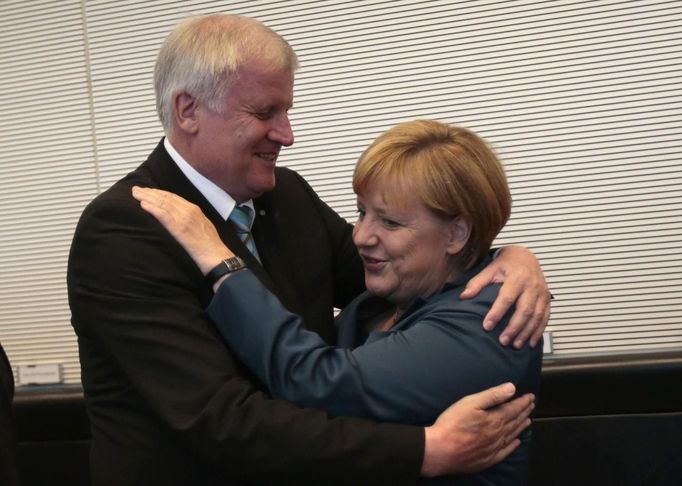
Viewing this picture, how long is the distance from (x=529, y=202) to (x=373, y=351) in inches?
65.2

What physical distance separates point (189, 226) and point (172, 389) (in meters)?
0.30

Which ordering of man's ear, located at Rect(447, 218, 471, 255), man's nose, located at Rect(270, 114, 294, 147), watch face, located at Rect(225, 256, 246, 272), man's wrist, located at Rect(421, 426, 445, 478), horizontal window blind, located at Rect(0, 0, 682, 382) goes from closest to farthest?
1. man's wrist, located at Rect(421, 426, 445, 478)
2. watch face, located at Rect(225, 256, 246, 272)
3. man's ear, located at Rect(447, 218, 471, 255)
4. man's nose, located at Rect(270, 114, 294, 147)
5. horizontal window blind, located at Rect(0, 0, 682, 382)

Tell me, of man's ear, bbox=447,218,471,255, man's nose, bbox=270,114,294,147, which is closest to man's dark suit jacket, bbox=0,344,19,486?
man's nose, bbox=270,114,294,147

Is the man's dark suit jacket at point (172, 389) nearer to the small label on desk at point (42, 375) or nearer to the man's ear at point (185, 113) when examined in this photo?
the man's ear at point (185, 113)

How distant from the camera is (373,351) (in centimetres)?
174

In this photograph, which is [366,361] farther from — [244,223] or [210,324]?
[244,223]

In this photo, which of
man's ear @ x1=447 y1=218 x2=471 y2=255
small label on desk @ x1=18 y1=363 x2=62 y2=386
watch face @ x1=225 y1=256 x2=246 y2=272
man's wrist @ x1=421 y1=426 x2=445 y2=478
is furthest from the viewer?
small label on desk @ x1=18 y1=363 x2=62 y2=386


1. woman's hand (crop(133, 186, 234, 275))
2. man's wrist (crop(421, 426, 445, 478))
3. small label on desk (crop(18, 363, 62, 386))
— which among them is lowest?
small label on desk (crop(18, 363, 62, 386))

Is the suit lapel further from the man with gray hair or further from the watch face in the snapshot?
the watch face

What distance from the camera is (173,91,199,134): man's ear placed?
6.39ft

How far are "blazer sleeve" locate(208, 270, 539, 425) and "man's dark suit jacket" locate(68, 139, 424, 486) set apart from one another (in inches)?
1.3

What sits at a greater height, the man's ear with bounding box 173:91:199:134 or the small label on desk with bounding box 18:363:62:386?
the man's ear with bounding box 173:91:199:134

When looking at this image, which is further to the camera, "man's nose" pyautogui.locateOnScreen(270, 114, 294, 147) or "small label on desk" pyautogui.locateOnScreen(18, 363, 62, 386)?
"small label on desk" pyautogui.locateOnScreen(18, 363, 62, 386)

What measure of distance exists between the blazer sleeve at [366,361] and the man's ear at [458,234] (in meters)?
0.17
